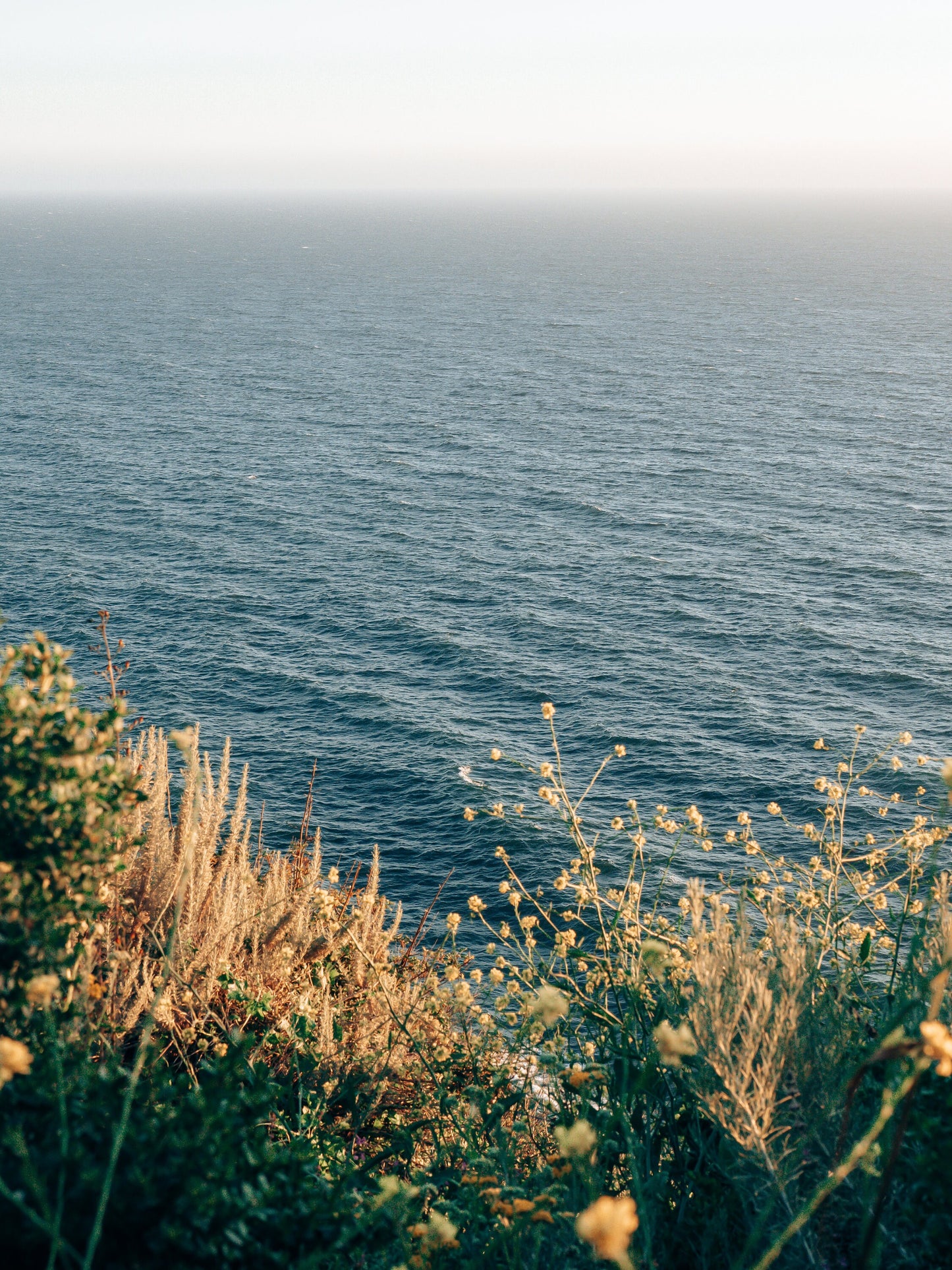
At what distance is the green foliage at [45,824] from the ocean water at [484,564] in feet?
32.2

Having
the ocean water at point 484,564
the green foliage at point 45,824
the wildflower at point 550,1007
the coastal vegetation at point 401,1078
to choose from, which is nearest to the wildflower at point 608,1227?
the coastal vegetation at point 401,1078

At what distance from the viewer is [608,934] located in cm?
1024

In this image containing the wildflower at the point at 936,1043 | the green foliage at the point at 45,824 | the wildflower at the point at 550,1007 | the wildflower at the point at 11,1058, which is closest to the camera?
the wildflower at the point at 936,1043

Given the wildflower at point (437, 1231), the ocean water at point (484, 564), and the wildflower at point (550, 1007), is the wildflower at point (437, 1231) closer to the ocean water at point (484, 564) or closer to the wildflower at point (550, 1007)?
the wildflower at point (550, 1007)

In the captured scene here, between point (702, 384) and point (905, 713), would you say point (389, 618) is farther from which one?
point (702, 384)

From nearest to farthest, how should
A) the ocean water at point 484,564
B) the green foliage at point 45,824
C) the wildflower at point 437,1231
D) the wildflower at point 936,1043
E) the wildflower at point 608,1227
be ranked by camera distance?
the wildflower at point 608,1227
the wildflower at point 936,1043
the wildflower at point 437,1231
the green foliage at point 45,824
the ocean water at point 484,564

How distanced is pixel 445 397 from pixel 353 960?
108 m

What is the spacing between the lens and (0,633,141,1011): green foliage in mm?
6797

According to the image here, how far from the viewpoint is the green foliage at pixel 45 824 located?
680cm

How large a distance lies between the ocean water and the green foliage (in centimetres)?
982

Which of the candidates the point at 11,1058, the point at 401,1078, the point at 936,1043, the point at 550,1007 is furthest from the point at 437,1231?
the point at 401,1078

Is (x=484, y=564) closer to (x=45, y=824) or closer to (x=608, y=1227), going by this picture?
(x=45, y=824)

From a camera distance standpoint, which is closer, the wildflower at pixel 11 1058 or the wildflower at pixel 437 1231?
the wildflower at pixel 11 1058

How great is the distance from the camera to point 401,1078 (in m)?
13.7
